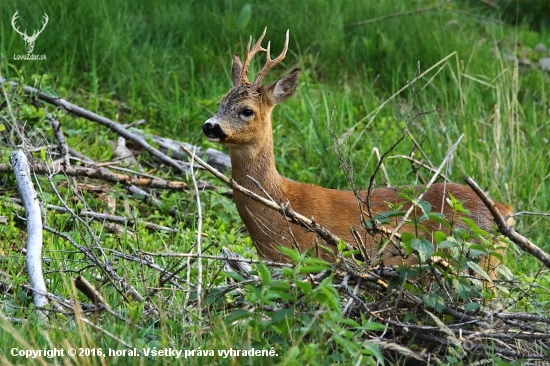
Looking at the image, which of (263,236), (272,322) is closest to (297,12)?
(263,236)

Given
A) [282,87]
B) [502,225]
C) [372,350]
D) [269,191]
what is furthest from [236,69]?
[372,350]

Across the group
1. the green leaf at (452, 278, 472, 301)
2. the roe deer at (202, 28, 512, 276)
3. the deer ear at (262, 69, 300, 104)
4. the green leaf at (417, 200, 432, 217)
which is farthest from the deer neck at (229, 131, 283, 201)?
the green leaf at (452, 278, 472, 301)

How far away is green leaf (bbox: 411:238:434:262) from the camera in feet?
10.9

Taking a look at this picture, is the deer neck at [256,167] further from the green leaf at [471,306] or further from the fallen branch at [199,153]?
the green leaf at [471,306]

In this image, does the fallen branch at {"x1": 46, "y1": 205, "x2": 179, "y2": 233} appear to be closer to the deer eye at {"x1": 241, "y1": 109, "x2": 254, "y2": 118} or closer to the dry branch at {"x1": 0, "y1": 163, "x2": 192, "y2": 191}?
the dry branch at {"x1": 0, "y1": 163, "x2": 192, "y2": 191}

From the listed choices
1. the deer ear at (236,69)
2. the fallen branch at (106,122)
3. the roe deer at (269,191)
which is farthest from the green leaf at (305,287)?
the fallen branch at (106,122)

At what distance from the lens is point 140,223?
5.48 meters

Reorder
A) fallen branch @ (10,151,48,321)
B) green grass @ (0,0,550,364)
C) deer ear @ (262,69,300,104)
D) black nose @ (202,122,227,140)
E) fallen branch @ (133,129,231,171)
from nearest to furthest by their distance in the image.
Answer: fallen branch @ (10,151,48,321)
black nose @ (202,122,227,140)
deer ear @ (262,69,300,104)
green grass @ (0,0,550,364)
fallen branch @ (133,129,231,171)

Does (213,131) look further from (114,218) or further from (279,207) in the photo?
(279,207)

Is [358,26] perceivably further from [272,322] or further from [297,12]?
[272,322]

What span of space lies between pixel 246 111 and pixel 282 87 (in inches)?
14.6

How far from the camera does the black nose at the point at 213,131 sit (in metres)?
4.90

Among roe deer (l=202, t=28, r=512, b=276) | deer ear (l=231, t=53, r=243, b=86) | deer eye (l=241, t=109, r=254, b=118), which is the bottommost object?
roe deer (l=202, t=28, r=512, b=276)

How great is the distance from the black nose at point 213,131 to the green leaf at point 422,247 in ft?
6.05
